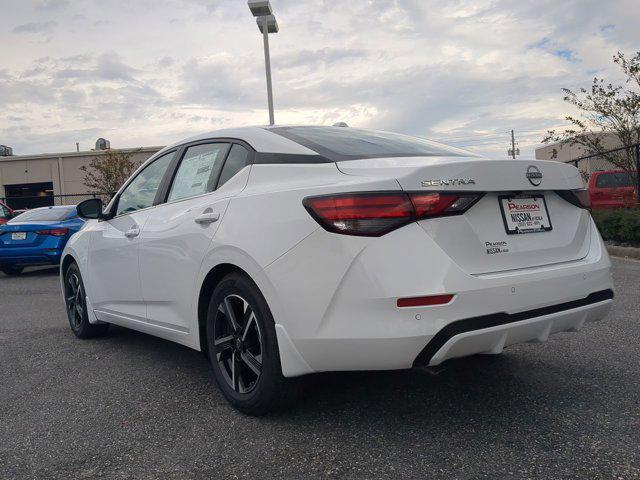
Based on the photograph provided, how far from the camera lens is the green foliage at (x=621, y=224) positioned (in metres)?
10.9

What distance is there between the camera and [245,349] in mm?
3328

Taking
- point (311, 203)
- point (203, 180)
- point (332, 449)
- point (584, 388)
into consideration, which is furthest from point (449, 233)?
point (203, 180)

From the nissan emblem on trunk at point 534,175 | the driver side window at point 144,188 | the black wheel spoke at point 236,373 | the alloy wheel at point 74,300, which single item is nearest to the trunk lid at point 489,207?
the nissan emblem on trunk at point 534,175

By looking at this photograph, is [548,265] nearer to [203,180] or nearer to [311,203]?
[311,203]

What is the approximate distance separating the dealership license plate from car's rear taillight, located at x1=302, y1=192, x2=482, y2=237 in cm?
34

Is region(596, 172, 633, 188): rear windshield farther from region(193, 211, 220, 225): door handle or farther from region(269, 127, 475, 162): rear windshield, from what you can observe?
region(193, 211, 220, 225): door handle

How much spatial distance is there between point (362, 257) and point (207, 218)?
3.89ft

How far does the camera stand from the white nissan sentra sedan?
2697mm

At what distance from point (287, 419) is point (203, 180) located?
1.56 metres

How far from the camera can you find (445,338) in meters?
2.68

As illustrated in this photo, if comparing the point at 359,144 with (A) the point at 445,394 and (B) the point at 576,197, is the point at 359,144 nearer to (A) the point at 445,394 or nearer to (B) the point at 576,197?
(B) the point at 576,197

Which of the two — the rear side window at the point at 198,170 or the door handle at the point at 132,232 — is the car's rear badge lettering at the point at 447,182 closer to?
the rear side window at the point at 198,170

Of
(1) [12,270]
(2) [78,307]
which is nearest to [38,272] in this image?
(1) [12,270]

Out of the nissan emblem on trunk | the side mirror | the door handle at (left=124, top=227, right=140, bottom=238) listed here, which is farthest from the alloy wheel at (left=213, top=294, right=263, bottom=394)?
the side mirror
